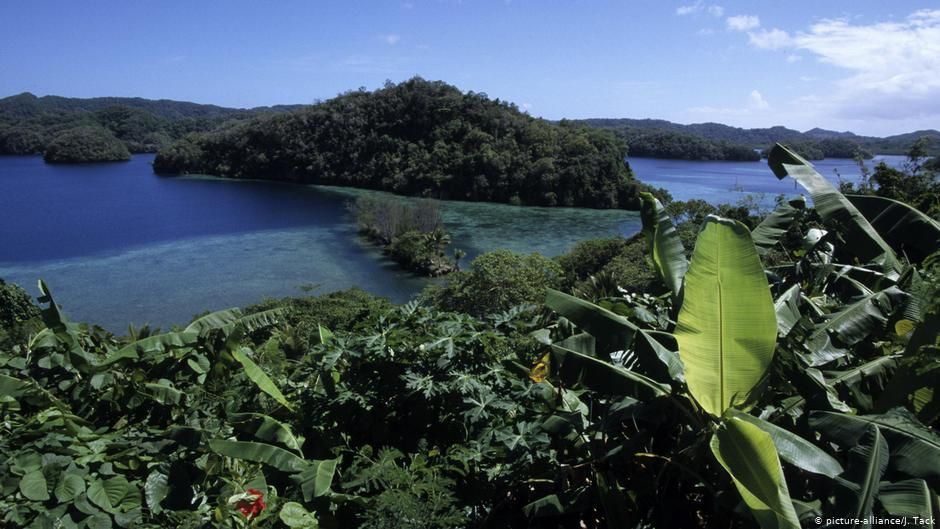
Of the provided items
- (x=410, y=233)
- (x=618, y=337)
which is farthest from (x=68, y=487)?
(x=410, y=233)

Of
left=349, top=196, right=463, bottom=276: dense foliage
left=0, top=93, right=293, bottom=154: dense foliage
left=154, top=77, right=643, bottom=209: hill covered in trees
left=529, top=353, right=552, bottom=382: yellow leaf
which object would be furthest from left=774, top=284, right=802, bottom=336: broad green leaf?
left=0, top=93, right=293, bottom=154: dense foliage

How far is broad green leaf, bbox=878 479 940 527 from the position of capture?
1.85 metres

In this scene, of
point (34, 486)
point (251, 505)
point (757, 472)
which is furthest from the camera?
point (251, 505)

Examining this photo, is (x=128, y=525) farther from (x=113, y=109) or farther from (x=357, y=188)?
(x=113, y=109)

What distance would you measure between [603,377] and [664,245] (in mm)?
990

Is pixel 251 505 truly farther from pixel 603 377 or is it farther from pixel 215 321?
pixel 215 321

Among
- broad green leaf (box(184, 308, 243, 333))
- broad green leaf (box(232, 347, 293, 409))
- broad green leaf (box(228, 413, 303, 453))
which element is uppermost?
broad green leaf (box(184, 308, 243, 333))

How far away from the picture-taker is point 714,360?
2371 millimetres

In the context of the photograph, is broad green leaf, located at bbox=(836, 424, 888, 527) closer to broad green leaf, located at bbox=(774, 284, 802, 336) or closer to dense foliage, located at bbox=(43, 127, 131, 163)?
broad green leaf, located at bbox=(774, 284, 802, 336)

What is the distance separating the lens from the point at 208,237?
2076 inches

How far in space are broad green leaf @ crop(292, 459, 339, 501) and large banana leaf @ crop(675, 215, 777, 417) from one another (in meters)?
1.51

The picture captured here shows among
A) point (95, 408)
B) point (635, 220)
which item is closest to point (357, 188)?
point (635, 220)

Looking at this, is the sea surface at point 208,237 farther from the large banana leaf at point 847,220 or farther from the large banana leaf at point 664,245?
the large banana leaf at point 664,245

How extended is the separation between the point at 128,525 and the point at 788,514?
7.72 ft
